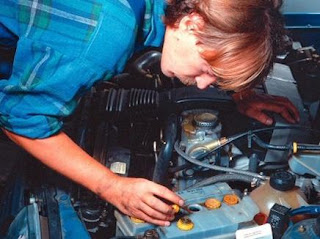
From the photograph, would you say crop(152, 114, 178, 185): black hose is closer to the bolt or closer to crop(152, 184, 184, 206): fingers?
crop(152, 184, 184, 206): fingers

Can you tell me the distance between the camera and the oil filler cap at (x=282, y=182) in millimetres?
1049

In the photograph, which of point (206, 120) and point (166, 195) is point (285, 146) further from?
point (166, 195)

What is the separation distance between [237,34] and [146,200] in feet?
1.31

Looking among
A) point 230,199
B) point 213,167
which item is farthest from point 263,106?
point 230,199

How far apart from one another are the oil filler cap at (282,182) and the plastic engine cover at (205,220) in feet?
0.22

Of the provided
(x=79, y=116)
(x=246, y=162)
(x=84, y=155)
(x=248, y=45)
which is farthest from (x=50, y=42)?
(x=246, y=162)

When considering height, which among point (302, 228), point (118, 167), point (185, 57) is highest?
point (185, 57)

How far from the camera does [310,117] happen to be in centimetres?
139

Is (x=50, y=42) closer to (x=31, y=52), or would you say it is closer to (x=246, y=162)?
(x=31, y=52)

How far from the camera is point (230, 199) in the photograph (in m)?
1.06

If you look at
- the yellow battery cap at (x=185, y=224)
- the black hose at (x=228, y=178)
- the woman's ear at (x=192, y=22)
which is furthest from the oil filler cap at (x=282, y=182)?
the woman's ear at (x=192, y=22)

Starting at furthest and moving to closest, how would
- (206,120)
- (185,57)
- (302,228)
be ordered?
(206,120) → (185,57) → (302,228)

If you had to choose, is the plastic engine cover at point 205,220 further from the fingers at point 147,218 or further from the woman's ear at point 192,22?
the woman's ear at point 192,22

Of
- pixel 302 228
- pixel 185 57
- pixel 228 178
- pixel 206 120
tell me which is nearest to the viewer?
pixel 302 228
